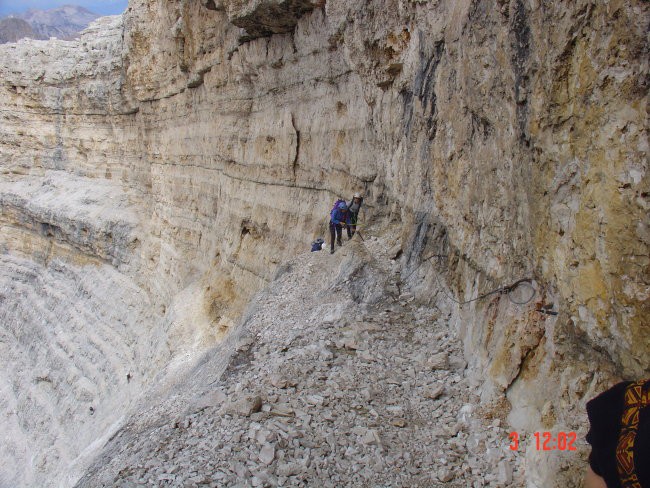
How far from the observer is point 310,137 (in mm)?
12539

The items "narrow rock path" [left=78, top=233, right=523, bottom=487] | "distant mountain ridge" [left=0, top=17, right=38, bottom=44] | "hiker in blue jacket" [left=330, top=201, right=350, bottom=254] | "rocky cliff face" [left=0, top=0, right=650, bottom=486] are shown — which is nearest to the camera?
"rocky cliff face" [left=0, top=0, right=650, bottom=486]

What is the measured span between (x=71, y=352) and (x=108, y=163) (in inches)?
431

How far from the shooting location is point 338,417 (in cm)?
513

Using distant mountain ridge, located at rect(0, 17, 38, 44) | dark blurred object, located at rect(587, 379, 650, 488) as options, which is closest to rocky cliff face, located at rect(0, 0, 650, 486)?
dark blurred object, located at rect(587, 379, 650, 488)

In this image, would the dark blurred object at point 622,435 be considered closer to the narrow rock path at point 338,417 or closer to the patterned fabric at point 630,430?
the patterned fabric at point 630,430

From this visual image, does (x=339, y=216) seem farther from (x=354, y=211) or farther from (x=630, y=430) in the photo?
(x=630, y=430)

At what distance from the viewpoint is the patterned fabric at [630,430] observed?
2.37 meters

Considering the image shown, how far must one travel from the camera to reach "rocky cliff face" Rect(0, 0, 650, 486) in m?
3.47

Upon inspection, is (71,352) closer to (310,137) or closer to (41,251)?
(41,251)
